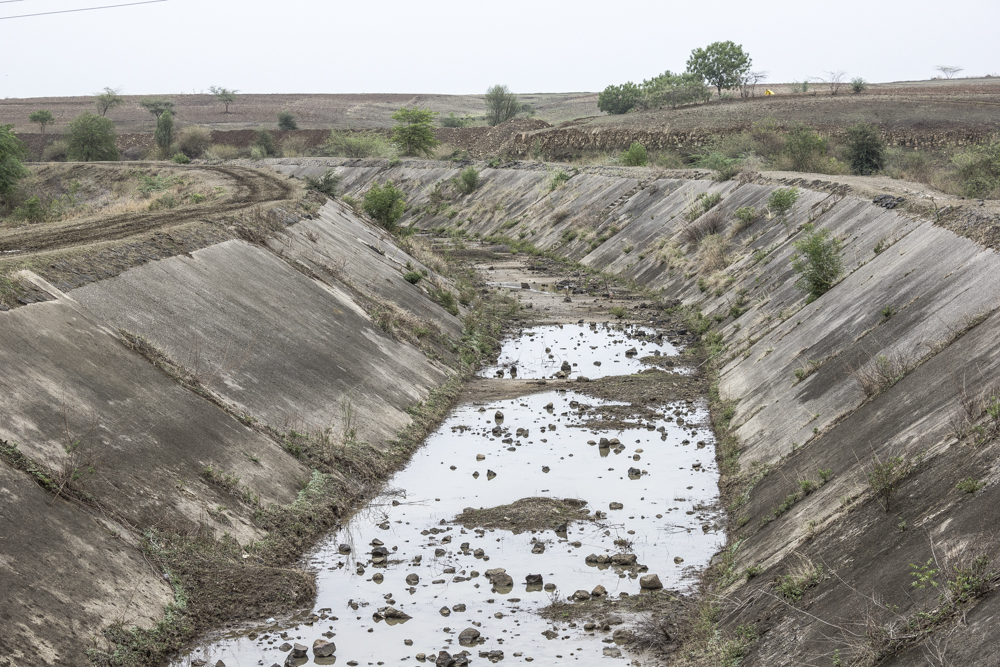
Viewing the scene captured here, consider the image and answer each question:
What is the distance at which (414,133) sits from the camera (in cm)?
6819

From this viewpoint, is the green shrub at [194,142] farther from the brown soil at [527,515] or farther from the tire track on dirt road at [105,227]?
the brown soil at [527,515]

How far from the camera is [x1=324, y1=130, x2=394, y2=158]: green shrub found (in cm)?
7262

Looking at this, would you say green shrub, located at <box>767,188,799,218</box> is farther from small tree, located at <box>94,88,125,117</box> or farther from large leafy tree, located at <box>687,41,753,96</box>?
small tree, located at <box>94,88,125,117</box>

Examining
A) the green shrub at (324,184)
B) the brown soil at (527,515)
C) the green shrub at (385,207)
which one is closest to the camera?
the brown soil at (527,515)

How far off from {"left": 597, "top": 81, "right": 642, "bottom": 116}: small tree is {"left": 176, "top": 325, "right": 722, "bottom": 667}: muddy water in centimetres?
7138

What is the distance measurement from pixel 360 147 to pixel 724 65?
33.5 metres

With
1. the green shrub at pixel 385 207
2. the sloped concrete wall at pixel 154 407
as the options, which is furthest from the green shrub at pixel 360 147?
the sloped concrete wall at pixel 154 407

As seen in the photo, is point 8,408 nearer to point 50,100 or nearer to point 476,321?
point 476,321

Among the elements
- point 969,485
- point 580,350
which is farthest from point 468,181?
point 969,485

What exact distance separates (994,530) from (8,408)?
8.82 meters

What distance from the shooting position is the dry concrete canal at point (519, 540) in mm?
8414

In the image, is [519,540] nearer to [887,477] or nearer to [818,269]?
[887,477]

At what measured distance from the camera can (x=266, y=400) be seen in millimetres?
12797

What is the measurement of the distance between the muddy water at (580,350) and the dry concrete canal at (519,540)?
1494mm
